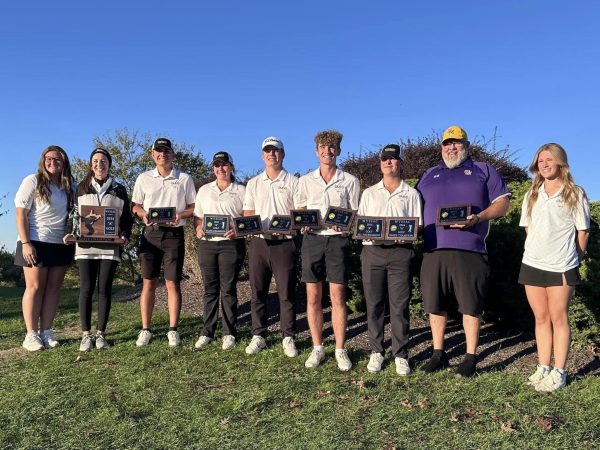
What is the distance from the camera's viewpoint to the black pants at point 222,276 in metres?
5.92

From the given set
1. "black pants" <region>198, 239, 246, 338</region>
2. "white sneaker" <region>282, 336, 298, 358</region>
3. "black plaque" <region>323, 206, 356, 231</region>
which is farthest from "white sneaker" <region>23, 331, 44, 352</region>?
"black plaque" <region>323, 206, 356, 231</region>

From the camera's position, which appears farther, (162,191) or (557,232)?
(162,191)

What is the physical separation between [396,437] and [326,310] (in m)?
4.27

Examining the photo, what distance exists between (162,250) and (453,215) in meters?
3.45

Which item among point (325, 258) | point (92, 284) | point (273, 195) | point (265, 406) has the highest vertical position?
point (273, 195)

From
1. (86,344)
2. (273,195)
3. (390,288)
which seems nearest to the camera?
(390,288)

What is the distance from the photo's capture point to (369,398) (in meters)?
4.46

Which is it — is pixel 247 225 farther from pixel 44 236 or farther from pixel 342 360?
pixel 44 236

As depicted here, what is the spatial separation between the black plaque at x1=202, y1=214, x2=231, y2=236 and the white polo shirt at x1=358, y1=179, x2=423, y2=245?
5.21ft

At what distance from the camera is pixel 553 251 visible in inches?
181

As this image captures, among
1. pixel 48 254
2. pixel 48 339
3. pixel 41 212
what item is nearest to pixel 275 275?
pixel 48 254

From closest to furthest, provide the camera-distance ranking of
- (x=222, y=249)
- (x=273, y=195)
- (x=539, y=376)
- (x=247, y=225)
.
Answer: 1. (x=539, y=376)
2. (x=247, y=225)
3. (x=273, y=195)
4. (x=222, y=249)

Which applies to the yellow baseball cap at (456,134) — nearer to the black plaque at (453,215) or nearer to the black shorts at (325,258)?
the black plaque at (453,215)

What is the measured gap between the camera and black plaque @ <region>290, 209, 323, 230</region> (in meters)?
5.23
